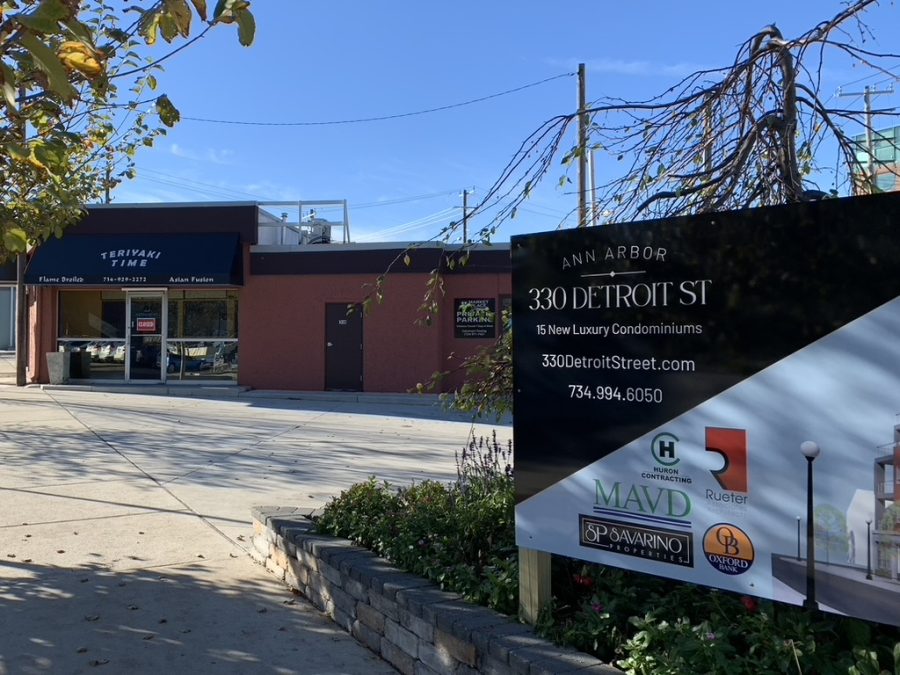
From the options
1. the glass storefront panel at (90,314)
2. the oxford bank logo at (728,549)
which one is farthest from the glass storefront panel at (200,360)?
the oxford bank logo at (728,549)

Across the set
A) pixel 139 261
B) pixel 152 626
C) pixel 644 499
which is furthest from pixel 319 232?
pixel 644 499

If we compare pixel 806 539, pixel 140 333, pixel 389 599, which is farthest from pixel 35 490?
pixel 140 333

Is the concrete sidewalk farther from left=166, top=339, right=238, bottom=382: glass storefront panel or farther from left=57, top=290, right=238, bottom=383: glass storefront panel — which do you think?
left=57, top=290, right=238, bottom=383: glass storefront panel

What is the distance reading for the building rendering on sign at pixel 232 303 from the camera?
1938 cm

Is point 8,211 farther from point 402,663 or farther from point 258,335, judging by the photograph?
point 258,335

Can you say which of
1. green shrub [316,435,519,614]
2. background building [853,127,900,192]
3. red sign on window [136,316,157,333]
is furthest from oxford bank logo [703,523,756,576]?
red sign on window [136,316,157,333]

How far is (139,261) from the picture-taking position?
1961 cm

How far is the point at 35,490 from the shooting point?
25.8ft

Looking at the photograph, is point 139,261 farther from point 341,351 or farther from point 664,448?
point 664,448

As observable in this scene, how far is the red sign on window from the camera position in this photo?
20719 millimetres


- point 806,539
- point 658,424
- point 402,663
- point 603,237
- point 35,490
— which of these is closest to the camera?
point 806,539

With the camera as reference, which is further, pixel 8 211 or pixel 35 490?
pixel 35 490

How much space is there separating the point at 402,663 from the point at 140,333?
19.0 meters

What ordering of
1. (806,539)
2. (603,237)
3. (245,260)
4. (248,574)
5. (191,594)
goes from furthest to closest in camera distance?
(245,260) < (248,574) < (191,594) < (603,237) < (806,539)
